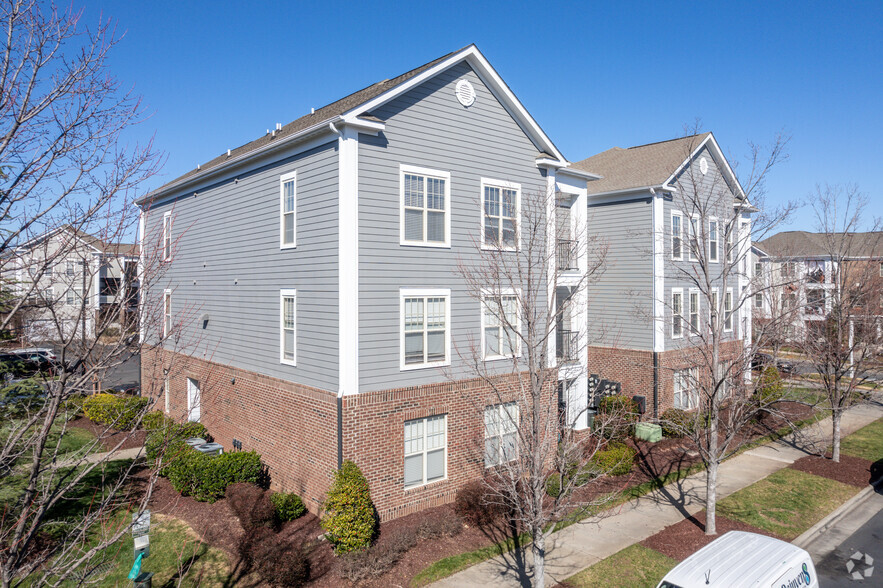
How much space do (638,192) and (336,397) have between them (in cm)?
1591

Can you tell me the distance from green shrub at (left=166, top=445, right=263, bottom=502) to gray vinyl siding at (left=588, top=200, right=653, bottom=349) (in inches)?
556

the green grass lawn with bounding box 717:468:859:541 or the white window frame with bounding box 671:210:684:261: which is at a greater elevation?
the white window frame with bounding box 671:210:684:261

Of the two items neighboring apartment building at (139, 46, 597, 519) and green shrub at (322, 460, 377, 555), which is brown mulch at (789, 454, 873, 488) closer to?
neighboring apartment building at (139, 46, 597, 519)

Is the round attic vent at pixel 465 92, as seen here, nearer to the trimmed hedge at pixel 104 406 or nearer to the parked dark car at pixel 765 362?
the parked dark car at pixel 765 362

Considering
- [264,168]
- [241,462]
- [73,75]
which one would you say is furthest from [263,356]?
[73,75]

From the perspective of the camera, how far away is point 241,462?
1482 cm

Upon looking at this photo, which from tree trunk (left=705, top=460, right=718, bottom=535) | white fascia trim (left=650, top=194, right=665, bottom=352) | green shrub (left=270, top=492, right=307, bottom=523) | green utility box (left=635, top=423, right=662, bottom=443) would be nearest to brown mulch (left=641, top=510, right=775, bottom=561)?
tree trunk (left=705, top=460, right=718, bottom=535)

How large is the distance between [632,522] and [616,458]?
2890 mm

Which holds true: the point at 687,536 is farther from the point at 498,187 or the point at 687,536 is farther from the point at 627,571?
the point at 498,187

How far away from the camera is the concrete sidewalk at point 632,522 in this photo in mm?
11055

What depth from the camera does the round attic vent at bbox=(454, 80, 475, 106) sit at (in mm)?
14953

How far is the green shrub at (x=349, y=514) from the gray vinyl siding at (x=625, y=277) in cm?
1358

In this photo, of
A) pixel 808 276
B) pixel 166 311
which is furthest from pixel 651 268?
pixel 166 311

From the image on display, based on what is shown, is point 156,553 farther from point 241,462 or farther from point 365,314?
point 365,314
